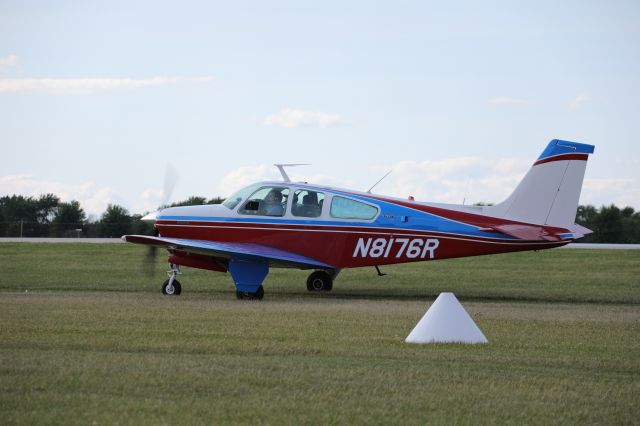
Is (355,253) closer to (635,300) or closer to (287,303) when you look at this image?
(287,303)

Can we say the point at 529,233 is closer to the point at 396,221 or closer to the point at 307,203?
the point at 396,221

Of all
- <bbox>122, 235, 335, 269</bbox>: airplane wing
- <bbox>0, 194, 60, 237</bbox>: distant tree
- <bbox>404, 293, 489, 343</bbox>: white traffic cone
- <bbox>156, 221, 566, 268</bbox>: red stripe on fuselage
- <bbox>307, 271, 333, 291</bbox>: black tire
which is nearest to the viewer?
<bbox>404, 293, 489, 343</bbox>: white traffic cone

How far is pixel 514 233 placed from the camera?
19672 millimetres

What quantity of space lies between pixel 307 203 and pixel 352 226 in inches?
42.3

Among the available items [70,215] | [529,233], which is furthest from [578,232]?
[70,215]

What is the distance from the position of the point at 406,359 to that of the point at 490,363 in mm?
918

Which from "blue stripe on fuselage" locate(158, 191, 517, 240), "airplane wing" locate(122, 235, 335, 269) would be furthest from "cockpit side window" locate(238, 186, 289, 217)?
"airplane wing" locate(122, 235, 335, 269)

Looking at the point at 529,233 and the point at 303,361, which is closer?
Result: the point at 303,361

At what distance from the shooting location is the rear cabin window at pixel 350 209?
66.7 feet

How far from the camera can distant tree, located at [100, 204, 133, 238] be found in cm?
4666

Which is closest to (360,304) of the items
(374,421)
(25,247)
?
(374,421)

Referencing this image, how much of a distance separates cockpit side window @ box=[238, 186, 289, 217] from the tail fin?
478 cm

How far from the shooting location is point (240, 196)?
68.7 ft

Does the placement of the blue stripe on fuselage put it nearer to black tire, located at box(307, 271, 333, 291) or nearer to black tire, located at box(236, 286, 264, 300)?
black tire, located at box(236, 286, 264, 300)
